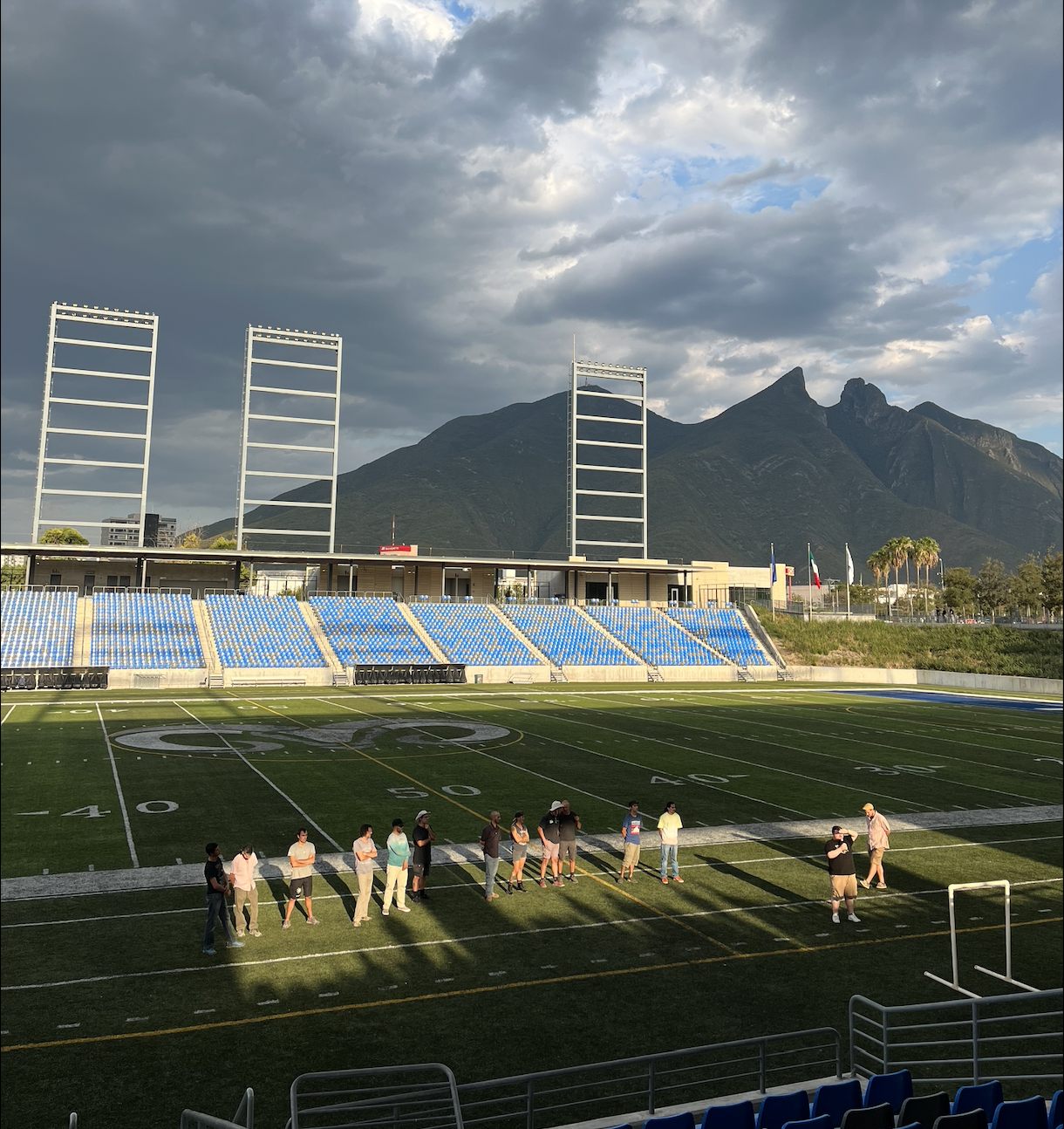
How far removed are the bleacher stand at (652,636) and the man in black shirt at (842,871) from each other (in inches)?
2120

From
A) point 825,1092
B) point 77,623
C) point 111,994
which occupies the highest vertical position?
point 77,623

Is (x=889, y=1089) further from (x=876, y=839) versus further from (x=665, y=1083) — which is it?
(x=876, y=839)

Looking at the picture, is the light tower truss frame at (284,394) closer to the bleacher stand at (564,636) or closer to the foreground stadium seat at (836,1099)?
the bleacher stand at (564,636)

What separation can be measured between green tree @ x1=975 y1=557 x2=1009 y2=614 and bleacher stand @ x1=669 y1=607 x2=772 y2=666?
4256cm

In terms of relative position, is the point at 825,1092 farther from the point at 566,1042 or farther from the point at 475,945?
the point at 475,945

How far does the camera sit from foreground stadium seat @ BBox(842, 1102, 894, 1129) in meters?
6.66

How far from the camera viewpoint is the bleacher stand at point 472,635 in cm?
6356

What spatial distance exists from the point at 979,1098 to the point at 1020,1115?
2.30ft

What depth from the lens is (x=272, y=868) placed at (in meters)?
16.8

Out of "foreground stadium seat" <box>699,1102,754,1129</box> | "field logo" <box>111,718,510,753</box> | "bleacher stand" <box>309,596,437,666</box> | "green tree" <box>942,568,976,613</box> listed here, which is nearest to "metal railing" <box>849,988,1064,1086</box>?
"foreground stadium seat" <box>699,1102,754,1129</box>

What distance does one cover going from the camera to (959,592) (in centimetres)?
10431

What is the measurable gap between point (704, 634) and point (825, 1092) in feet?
229

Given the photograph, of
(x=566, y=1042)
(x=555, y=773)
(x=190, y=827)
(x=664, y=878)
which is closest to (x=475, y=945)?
(x=566, y=1042)

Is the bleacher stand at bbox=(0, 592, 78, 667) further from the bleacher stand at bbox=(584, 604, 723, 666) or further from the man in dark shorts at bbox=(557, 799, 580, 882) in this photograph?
the man in dark shorts at bbox=(557, 799, 580, 882)
